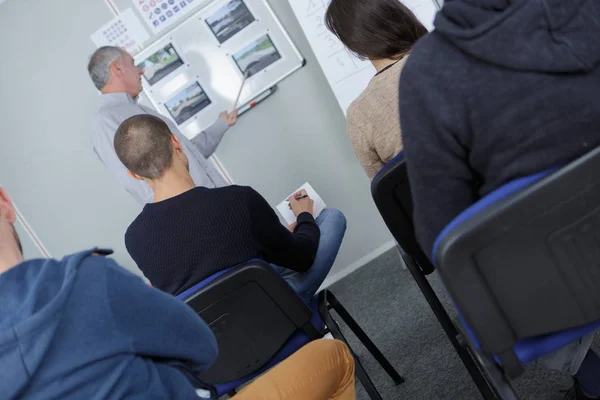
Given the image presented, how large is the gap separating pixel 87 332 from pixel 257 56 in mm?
2372

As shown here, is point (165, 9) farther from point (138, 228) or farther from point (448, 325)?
point (448, 325)

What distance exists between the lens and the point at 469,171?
980 mm

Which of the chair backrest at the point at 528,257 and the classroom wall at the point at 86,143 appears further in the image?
the classroom wall at the point at 86,143

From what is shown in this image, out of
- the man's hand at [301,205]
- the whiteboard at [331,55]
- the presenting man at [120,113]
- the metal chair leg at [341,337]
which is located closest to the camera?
the metal chair leg at [341,337]

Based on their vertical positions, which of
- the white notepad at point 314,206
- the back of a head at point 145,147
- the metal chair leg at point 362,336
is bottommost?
the metal chair leg at point 362,336

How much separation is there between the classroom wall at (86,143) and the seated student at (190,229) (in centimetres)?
136

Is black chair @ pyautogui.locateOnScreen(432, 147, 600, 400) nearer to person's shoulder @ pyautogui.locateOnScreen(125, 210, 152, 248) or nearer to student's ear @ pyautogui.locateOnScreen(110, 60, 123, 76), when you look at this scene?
person's shoulder @ pyautogui.locateOnScreen(125, 210, 152, 248)

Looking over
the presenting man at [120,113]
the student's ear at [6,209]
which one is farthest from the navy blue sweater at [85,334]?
the presenting man at [120,113]

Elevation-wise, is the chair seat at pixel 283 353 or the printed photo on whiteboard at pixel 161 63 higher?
the printed photo on whiteboard at pixel 161 63

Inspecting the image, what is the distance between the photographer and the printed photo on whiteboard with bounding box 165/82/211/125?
3002mm

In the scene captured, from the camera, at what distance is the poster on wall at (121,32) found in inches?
115

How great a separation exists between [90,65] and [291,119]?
1.04 meters

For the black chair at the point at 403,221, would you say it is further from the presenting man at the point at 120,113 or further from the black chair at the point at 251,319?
the presenting man at the point at 120,113

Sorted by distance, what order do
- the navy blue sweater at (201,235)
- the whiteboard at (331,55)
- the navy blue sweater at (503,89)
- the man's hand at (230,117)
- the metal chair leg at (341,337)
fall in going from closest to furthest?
the navy blue sweater at (503,89) → the navy blue sweater at (201,235) → the metal chair leg at (341,337) → the whiteboard at (331,55) → the man's hand at (230,117)
